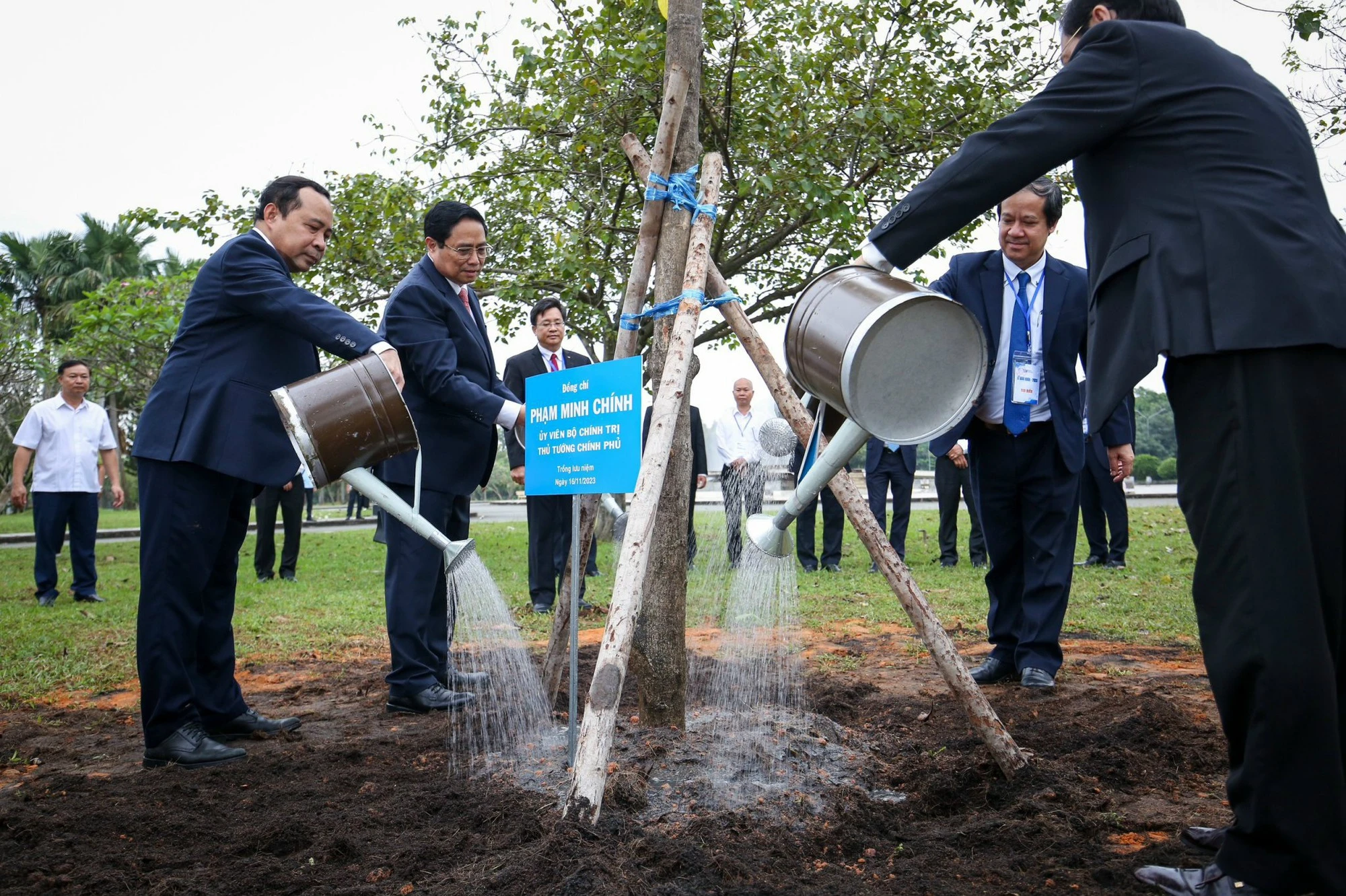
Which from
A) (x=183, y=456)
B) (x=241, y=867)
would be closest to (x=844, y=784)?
(x=241, y=867)

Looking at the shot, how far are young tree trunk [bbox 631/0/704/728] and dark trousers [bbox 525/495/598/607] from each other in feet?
13.1

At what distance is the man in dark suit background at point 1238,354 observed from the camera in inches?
78.6

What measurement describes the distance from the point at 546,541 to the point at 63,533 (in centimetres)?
509

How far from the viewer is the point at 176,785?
337 centimetres

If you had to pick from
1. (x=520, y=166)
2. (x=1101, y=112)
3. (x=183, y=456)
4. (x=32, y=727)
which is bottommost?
(x=32, y=727)

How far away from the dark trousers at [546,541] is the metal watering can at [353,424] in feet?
14.0

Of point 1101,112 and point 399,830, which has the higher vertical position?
point 1101,112

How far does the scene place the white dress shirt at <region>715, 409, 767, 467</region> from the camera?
10.6m

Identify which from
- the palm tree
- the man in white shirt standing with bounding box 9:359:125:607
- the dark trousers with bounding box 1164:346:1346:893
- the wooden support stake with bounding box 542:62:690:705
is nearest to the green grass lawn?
the man in white shirt standing with bounding box 9:359:125:607

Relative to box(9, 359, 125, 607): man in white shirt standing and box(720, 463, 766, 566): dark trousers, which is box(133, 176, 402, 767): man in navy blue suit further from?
box(9, 359, 125, 607): man in white shirt standing

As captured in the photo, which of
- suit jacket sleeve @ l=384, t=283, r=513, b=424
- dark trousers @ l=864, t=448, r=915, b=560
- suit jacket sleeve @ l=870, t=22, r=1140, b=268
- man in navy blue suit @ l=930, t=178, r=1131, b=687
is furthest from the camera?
dark trousers @ l=864, t=448, r=915, b=560

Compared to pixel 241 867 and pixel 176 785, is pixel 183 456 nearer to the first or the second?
pixel 176 785

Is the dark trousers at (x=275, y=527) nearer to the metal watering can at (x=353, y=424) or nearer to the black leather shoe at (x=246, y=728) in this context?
the black leather shoe at (x=246, y=728)

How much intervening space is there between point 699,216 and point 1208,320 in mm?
1904
